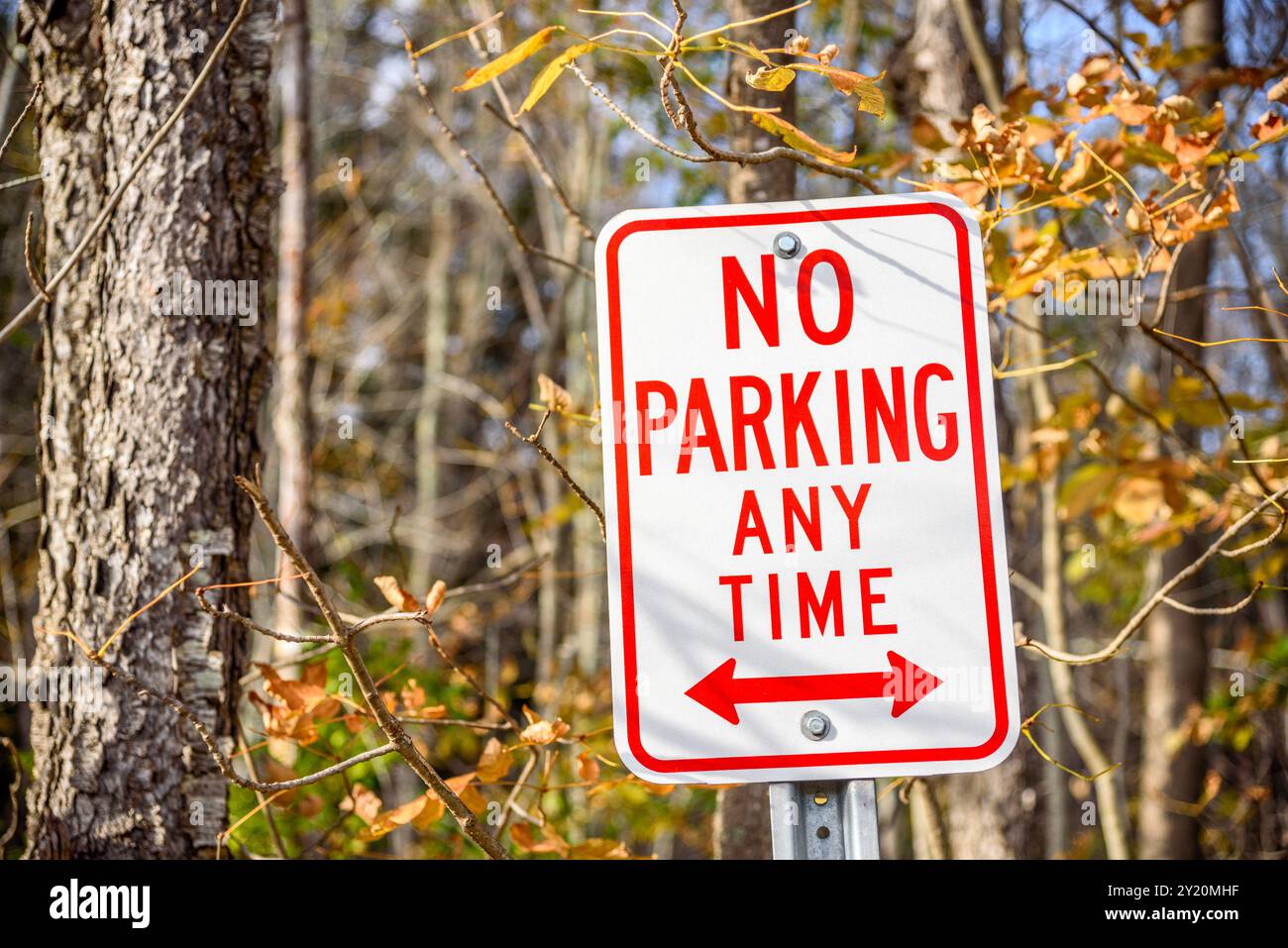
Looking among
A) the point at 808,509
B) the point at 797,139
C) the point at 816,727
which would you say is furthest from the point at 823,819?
the point at 797,139

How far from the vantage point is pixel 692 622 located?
1.18 meters

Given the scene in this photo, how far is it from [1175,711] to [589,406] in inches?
108

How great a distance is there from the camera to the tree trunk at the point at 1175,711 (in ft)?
13.4

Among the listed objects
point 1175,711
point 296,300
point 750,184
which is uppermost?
point 296,300

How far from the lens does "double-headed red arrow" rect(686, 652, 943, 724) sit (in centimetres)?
116

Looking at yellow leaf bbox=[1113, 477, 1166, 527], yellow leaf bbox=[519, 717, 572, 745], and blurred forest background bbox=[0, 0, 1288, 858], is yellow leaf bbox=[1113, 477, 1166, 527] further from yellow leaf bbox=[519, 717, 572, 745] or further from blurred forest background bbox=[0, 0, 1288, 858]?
yellow leaf bbox=[519, 717, 572, 745]

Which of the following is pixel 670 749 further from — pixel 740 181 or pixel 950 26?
pixel 950 26

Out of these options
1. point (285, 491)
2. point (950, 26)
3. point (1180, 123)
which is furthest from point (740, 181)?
point (285, 491)

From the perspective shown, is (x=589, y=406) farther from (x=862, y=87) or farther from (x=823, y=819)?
(x=823, y=819)

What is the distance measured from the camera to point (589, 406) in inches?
173

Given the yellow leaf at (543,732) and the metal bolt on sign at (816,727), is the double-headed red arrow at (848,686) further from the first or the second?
the yellow leaf at (543,732)

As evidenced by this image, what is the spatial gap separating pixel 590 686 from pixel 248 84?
560cm

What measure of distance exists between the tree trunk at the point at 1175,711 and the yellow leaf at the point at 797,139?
3.10 metres
